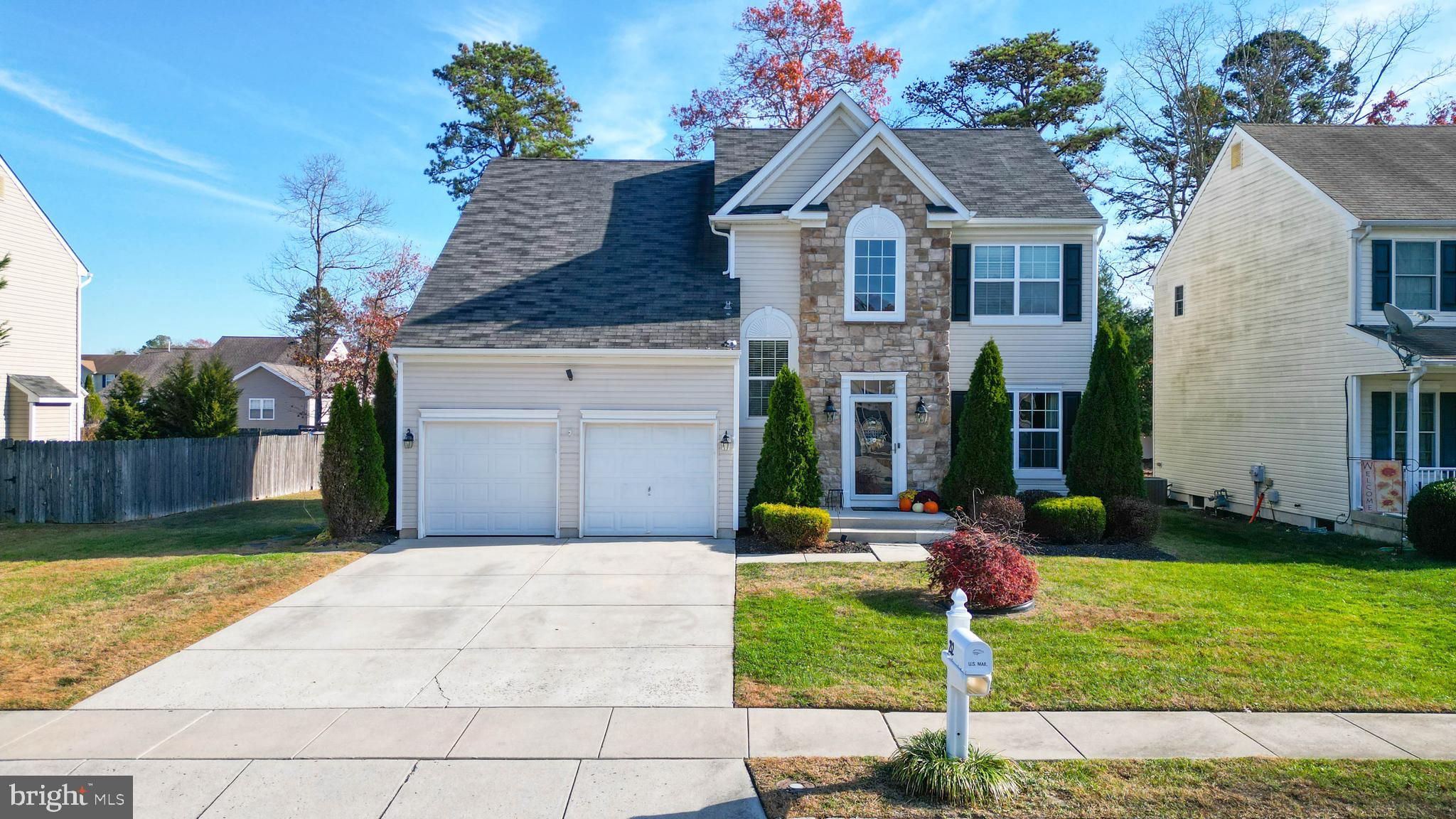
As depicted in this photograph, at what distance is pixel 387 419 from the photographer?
14.9 m

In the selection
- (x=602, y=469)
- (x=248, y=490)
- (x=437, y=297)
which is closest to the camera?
(x=602, y=469)

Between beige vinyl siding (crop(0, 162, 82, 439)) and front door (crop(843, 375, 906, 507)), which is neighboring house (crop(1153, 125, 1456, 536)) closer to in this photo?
front door (crop(843, 375, 906, 507))

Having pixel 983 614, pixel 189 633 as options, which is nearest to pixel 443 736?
pixel 189 633

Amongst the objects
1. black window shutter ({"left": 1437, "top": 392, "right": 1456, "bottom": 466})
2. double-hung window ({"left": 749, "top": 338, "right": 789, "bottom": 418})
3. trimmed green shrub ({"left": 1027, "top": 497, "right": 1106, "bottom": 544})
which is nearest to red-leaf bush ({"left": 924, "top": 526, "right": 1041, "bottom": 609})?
trimmed green shrub ({"left": 1027, "top": 497, "right": 1106, "bottom": 544})

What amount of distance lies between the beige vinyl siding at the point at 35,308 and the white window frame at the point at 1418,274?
3059cm

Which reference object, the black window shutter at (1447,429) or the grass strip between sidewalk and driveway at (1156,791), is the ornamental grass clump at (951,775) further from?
the black window shutter at (1447,429)

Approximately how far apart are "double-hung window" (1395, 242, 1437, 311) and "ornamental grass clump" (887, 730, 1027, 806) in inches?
599

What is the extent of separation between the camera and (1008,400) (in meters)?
15.0

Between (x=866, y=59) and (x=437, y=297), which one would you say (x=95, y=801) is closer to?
(x=437, y=297)

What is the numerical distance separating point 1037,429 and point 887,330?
3664 millimetres

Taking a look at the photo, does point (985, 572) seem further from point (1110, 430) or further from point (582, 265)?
point (582, 265)

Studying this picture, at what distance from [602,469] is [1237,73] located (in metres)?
26.4

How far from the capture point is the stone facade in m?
14.8

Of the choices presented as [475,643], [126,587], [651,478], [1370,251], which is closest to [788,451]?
[651,478]
